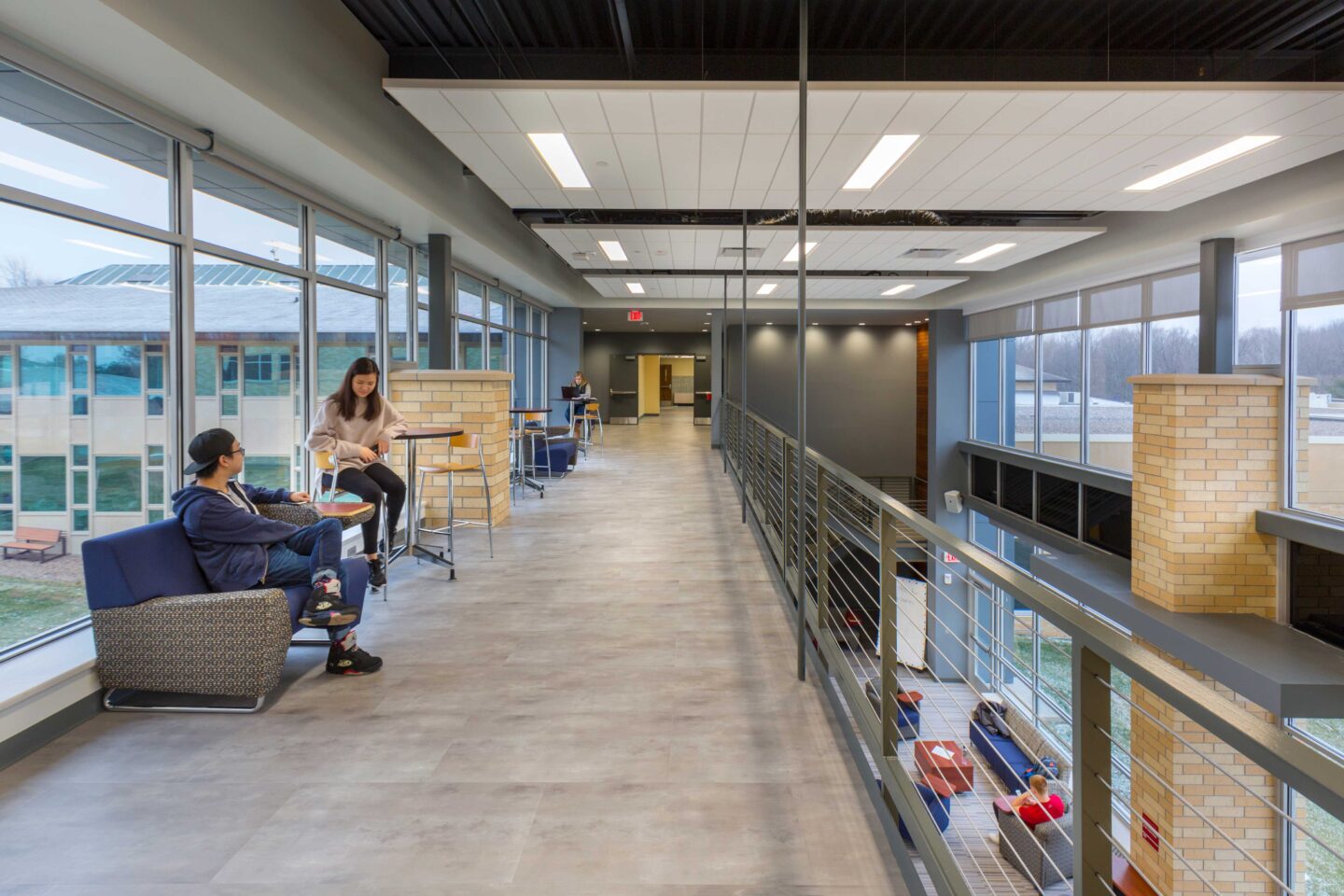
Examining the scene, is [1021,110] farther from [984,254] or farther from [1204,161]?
[984,254]

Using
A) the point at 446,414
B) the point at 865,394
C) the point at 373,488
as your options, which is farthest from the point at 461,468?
the point at 865,394

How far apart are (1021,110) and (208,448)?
426 centimetres

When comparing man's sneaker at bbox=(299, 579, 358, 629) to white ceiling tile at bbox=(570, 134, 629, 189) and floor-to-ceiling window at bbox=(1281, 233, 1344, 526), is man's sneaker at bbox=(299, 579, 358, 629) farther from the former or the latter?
floor-to-ceiling window at bbox=(1281, 233, 1344, 526)

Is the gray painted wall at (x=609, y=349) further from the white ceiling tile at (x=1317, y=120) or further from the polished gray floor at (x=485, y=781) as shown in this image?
the polished gray floor at (x=485, y=781)

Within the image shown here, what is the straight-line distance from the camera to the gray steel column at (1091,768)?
1.11m

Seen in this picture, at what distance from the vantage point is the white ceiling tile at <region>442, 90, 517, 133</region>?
161 inches

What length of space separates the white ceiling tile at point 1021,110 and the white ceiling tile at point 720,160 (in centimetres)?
143

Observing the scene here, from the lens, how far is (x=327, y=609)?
3.06 meters

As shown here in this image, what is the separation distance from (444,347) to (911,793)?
239 inches

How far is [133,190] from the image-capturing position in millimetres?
3650

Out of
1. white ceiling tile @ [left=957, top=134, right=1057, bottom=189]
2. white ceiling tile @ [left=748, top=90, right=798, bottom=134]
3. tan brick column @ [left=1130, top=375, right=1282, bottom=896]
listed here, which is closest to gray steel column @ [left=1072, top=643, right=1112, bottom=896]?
white ceiling tile @ [left=748, top=90, right=798, bottom=134]

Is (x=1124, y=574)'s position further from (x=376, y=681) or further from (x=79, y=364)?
(x=79, y=364)

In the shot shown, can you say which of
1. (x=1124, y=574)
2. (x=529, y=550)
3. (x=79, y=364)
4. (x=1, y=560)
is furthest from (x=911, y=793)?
(x=1124, y=574)

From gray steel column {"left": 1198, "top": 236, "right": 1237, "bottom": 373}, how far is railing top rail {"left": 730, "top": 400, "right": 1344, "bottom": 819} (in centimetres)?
729
